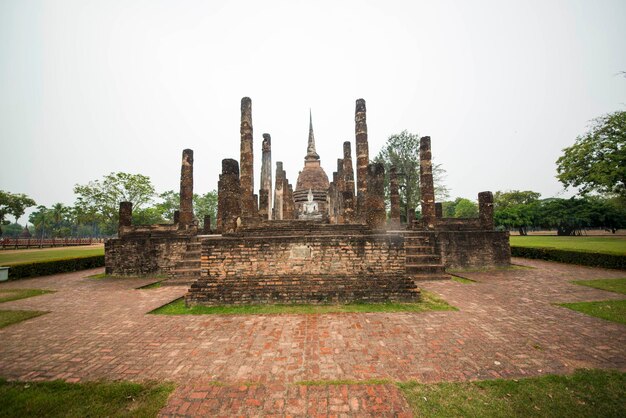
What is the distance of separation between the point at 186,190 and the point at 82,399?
11.5 metres

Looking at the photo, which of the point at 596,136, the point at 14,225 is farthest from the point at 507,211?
the point at 14,225

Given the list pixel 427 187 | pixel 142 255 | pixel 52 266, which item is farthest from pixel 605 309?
pixel 52 266

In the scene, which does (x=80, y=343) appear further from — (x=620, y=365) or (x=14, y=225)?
(x=14, y=225)

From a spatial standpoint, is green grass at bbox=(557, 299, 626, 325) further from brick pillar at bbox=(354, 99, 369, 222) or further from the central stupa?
the central stupa

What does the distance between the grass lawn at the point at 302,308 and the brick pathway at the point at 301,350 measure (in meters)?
0.31

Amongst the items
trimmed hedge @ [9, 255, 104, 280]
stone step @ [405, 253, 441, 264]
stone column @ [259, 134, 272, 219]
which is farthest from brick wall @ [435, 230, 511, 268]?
trimmed hedge @ [9, 255, 104, 280]

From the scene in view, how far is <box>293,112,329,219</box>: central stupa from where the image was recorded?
23.5m

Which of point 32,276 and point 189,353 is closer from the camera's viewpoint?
point 189,353

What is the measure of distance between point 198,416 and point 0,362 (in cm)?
372

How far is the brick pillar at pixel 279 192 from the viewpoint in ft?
66.1

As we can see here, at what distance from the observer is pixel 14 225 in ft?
314

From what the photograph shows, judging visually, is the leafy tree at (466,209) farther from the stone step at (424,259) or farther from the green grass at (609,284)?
the stone step at (424,259)

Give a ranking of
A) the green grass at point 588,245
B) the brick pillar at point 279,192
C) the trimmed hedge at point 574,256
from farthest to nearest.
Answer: the brick pillar at point 279,192 < the green grass at point 588,245 < the trimmed hedge at point 574,256

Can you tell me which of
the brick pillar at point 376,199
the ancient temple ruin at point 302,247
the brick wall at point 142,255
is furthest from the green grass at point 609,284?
the brick wall at point 142,255
